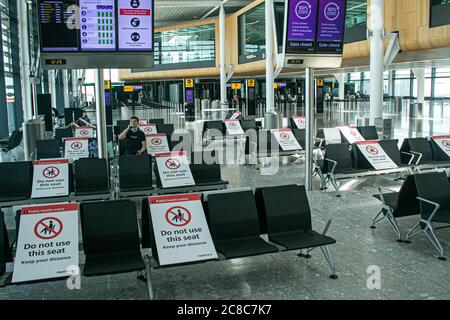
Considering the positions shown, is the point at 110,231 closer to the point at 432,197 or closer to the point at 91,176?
the point at 91,176

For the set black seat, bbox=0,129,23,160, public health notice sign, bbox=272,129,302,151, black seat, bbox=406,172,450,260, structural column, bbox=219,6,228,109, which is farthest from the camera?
structural column, bbox=219,6,228,109

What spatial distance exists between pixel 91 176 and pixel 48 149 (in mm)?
2781

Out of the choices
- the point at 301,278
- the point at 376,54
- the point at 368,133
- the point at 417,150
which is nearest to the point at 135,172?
the point at 301,278

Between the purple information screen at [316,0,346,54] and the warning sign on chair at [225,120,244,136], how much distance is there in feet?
22.2

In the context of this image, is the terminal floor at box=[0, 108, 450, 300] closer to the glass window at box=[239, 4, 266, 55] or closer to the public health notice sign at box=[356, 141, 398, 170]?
the public health notice sign at box=[356, 141, 398, 170]

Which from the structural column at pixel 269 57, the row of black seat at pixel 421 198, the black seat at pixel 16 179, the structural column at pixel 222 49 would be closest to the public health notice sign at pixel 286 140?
the row of black seat at pixel 421 198

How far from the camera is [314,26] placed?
889 centimetres

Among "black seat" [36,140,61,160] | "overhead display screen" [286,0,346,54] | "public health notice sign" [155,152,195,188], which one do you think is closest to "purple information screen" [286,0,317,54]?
"overhead display screen" [286,0,346,54]

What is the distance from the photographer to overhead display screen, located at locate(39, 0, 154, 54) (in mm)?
6453

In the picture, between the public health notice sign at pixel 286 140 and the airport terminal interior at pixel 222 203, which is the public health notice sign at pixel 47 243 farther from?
the public health notice sign at pixel 286 140

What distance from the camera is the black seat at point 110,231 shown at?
4.58 m
